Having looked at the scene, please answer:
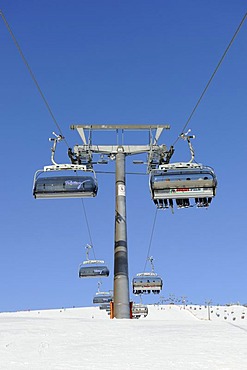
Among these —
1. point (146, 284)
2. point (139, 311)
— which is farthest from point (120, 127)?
point (139, 311)

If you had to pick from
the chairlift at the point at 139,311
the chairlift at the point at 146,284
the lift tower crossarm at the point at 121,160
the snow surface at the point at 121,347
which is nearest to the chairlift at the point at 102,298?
the chairlift at the point at 139,311

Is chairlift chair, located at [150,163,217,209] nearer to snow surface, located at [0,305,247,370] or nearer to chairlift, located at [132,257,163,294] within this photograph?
snow surface, located at [0,305,247,370]

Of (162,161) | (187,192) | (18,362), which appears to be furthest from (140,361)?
(162,161)

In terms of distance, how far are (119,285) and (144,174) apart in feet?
18.3

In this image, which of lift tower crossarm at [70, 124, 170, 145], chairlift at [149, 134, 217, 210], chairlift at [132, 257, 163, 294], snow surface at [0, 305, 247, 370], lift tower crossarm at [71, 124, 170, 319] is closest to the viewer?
snow surface at [0, 305, 247, 370]

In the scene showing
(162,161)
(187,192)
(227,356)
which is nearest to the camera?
(227,356)

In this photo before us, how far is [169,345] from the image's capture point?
7191 mm

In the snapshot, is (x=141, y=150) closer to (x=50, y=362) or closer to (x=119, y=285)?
(x=119, y=285)

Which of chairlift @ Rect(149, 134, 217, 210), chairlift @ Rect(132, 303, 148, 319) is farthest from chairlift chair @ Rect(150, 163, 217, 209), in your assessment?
chairlift @ Rect(132, 303, 148, 319)

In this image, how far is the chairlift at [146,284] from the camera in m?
26.2

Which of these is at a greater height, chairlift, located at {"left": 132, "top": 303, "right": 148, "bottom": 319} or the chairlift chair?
chairlift, located at {"left": 132, "top": 303, "right": 148, "bottom": 319}

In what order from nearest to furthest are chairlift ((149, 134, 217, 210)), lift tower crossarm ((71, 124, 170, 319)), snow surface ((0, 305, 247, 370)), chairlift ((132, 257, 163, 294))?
snow surface ((0, 305, 247, 370)) < chairlift ((149, 134, 217, 210)) < lift tower crossarm ((71, 124, 170, 319)) < chairlift ((132, 257, 163, 294))

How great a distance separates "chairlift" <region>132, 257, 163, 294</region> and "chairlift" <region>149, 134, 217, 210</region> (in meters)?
11.7

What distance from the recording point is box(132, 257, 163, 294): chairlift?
26.2m
